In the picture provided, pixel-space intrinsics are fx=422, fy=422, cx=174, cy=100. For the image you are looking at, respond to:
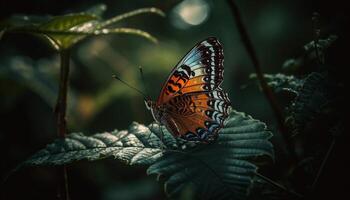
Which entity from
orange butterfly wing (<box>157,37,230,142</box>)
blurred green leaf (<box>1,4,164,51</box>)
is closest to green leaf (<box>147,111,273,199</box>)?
orange butterfly wing (<box>157,37,230,142</box>)

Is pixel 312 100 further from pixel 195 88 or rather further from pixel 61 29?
pixel 61 29

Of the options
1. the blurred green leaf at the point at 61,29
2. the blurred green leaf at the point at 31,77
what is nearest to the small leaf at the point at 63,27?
the blurred green leaf at the point at 61,29

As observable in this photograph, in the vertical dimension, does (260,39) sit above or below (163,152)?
above

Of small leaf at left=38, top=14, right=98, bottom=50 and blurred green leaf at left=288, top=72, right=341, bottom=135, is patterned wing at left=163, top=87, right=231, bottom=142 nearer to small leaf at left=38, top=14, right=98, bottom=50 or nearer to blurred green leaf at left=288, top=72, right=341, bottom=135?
blurred green leaf at left=288, top=72, right=341, bottom=135

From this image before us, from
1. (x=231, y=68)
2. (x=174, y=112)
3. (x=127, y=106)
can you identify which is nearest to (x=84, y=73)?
(x=127, y=106)

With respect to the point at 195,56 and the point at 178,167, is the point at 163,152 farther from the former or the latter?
the point at 195,56

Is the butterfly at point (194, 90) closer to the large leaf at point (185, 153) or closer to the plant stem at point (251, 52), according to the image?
the large leaf at point (185, 153)
